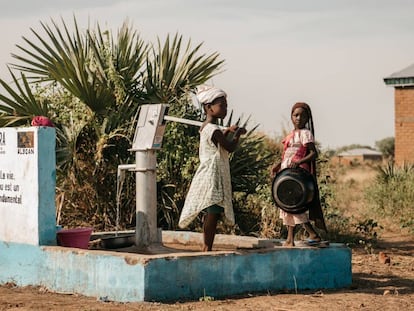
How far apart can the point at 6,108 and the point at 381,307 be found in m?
6.40

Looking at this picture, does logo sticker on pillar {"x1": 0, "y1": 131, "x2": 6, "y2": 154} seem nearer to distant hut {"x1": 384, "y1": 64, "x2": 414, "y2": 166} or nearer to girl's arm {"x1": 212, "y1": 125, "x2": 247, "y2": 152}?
girl's arm {"x1": 212, "y1": 125, "x2": 247, "y2": 152}

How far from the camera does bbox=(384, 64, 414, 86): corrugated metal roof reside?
68.5 feet

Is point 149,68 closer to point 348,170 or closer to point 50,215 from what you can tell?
point 50,215

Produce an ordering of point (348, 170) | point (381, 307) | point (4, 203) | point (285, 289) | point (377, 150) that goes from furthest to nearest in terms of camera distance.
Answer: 1. point (377, 150)
2. point (348, 170)
3. point (4, 203)
4. point (285, 289)
5. point (381, 307)

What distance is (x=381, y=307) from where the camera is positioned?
809cm

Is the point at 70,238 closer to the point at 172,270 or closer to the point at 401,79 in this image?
the point at 172,270

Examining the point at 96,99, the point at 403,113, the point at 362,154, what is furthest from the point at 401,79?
the point at 362,154

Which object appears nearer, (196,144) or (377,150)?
(196,144)

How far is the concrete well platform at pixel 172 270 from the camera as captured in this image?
802 cm

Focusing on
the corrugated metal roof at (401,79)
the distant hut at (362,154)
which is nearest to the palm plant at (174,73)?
the corrugated metal roof at (401,79)

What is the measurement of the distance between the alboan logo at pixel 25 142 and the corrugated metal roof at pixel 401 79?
13.3 m

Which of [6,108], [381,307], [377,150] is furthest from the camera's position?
[377,150]

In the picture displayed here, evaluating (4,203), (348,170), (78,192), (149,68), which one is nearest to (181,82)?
(149,68)

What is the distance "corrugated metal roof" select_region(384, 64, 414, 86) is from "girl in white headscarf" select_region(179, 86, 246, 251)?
12845 millimetres
